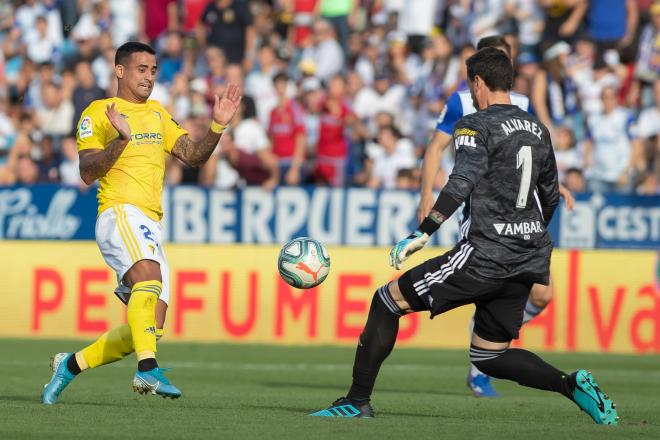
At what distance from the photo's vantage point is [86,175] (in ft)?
29.8

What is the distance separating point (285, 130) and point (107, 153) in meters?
10.6

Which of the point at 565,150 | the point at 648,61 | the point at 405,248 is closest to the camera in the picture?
the point at 405,248

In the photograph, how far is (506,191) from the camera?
8453 millimetres

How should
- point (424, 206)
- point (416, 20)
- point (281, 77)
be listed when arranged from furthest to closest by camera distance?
point (416, 20) < point (281, 77) < point (424, 206)

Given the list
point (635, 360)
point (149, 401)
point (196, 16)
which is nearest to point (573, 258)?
point (635, 360)

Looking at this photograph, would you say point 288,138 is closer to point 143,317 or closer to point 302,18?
point 302,18

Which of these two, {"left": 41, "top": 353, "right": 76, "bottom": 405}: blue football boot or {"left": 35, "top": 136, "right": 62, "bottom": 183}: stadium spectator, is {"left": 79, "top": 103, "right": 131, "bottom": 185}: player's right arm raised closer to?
{"left": 41, "top": 353, "right": 76, "bottom": 405}: blue football boot

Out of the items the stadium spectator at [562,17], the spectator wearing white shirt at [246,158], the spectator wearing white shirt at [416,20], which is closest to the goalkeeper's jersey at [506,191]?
the spectator wearing white shirt at [246,158]

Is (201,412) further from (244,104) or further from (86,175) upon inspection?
(244,104)

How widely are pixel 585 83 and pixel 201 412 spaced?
479 inches

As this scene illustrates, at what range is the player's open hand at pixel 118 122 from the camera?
28.6 feet

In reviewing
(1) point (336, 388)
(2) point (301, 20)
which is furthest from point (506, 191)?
(2) point (301, 20)

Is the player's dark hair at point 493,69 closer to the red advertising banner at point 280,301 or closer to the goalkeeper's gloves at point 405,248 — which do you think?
the goalkeeper's gloves at point 405,248

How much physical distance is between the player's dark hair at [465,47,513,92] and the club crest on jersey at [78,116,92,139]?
2597 mm
